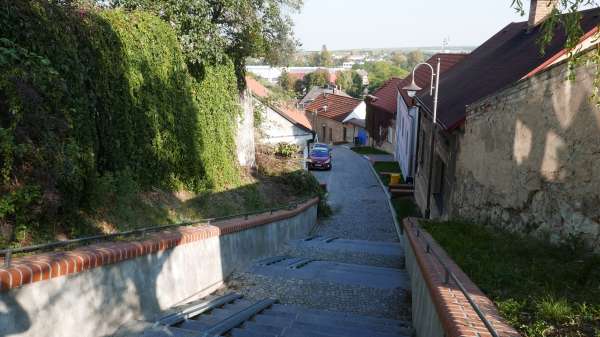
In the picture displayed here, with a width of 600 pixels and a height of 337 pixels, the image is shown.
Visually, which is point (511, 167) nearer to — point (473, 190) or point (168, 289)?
point (473, 190)

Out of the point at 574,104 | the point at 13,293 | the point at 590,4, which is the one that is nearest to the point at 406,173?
the point at 574,104

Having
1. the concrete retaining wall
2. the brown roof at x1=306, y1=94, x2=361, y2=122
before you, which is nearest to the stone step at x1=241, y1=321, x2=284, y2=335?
the concrete retaining wall

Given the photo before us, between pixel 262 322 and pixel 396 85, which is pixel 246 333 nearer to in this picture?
pixel 262 322

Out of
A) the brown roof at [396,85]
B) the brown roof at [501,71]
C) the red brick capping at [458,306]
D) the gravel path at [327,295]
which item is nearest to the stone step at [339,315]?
the gravel path at [327,295]

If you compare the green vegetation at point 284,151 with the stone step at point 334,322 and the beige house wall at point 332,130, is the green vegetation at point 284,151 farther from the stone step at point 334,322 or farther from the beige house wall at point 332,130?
the beige house wall at point 332,130

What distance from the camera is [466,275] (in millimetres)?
5652

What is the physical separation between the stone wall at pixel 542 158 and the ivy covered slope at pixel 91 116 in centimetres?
688

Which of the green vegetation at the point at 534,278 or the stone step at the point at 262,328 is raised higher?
the green vegetation at the point at 534,278

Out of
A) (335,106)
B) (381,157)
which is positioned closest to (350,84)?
(335,106)

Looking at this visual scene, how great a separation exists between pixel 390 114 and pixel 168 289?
109 ft

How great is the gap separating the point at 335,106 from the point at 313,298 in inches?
1995

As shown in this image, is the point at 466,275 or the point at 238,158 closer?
the point at 466,275

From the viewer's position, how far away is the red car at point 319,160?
2975 centimetres

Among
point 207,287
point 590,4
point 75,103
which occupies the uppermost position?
point 590,4
